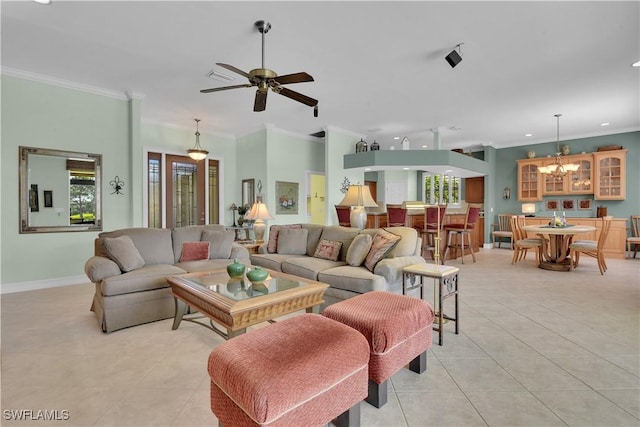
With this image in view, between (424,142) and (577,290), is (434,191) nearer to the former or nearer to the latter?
(424,142)

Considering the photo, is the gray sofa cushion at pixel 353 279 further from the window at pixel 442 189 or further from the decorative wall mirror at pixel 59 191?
the window at pixel 442 189

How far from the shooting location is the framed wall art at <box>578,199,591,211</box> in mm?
7434

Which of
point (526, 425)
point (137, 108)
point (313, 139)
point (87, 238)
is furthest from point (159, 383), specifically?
point (313, 139)

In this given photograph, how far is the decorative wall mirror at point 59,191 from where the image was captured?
13.8 ft

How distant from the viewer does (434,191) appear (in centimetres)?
1044

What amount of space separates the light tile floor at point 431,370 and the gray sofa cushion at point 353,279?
2.46ft

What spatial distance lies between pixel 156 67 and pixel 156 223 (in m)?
3.47

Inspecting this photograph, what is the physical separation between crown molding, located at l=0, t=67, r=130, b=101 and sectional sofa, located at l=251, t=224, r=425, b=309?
131 inches

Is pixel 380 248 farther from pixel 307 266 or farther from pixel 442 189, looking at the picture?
pixel 442 189

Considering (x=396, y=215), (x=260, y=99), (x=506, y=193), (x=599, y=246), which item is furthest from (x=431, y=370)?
(x=506, y=193)

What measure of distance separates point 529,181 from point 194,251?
8.41 meters

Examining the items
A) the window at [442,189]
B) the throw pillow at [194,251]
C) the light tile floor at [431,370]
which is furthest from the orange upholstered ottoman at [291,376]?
the window at [442,189]

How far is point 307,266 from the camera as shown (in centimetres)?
352

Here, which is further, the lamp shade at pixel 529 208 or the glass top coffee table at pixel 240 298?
the lamp shade at pixel 529 208
